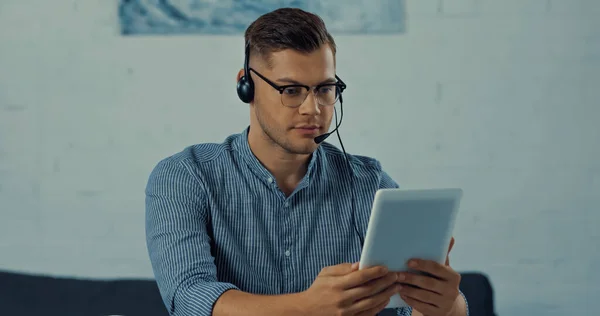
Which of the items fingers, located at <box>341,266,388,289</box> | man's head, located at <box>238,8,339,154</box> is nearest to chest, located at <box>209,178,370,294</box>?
man's head, located at <box>238,8,339,154</box>

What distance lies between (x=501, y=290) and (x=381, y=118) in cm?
69

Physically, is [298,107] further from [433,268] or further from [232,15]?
[232,15]

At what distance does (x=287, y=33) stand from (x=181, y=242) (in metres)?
0.47

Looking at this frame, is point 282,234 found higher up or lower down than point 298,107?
lower down

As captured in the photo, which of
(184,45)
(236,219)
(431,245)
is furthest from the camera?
(184,45)

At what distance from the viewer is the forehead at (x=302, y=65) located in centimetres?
153

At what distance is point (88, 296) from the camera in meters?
2.24

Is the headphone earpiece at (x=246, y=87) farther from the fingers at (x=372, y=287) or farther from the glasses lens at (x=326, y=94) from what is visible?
the fingers at (x=372, y=287)

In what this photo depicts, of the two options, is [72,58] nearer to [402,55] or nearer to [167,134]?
[167,134]

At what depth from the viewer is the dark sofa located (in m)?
2.18

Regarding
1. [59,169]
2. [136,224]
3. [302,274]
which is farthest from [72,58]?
[302,274]

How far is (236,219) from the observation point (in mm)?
1578

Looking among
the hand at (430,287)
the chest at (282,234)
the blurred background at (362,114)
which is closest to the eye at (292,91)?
the chest at (282,234)

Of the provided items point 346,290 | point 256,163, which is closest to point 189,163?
point 256,163
